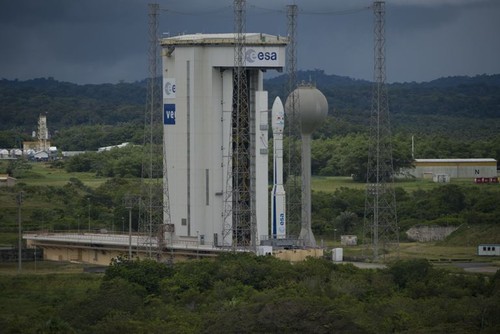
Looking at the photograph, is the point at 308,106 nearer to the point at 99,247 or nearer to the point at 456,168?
the point at 99,247

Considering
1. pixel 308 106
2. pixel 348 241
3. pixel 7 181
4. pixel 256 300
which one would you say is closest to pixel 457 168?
pixel 7 181

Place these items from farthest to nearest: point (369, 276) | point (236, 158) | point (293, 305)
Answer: point (236, 158)
point (369, 276)
point (293, 305)

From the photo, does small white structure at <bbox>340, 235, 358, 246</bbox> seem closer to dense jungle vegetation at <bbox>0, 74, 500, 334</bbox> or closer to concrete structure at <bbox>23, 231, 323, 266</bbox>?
dense jungle vegetation at <bbox>0, 74, 500, 334</bbox>

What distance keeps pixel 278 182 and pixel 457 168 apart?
46.5 m

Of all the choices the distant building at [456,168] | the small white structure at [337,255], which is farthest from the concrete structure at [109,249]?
the distant building at [456,168]

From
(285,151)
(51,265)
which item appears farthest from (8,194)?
(51,265)

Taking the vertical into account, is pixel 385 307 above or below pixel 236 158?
below

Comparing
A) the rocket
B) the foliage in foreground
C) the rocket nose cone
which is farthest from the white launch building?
the foliage in foreground

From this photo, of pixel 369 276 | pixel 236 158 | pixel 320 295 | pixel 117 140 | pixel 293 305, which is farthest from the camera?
pixel 117 140

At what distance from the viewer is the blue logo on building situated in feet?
237

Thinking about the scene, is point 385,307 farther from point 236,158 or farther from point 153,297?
point 236,158

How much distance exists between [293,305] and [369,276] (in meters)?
10.8

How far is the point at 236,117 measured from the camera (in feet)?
236

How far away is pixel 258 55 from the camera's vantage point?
7156cm
